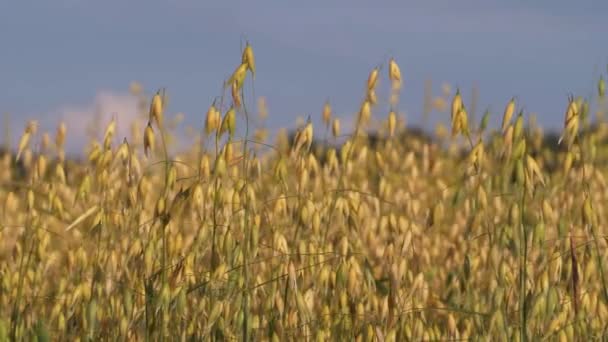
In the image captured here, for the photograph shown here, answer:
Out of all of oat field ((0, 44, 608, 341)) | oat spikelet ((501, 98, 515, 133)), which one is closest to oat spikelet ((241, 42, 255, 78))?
oat field ((0, 44, 608, 341))

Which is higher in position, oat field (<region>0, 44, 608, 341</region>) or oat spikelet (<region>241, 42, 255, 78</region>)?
oat spikelet (<region>241, 42, 255, 78</region>)

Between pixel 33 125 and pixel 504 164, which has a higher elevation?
pixel 33 125

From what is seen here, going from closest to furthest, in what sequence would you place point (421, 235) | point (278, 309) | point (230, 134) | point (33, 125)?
1. point (230, 134)
2. point (278, 309)
3. point (33, 125)
4. point (421, 235)

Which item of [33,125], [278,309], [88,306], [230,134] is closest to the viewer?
[230,134]

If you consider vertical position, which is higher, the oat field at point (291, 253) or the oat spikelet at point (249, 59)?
the oat spikelet at point (249, 59)

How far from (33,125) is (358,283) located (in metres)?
1.21

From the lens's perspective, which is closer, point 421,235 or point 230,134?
point 230,134

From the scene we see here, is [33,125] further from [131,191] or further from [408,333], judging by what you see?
[408,333]

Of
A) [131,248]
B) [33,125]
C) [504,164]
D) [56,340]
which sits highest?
[33,125]

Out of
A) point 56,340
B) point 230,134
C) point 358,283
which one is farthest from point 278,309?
point 56,340

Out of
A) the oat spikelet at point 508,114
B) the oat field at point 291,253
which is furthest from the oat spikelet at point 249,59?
the oat spikelet at point 508,114

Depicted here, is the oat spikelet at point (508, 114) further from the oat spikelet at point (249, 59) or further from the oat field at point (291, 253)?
the oat spikelet at point (249, 59)

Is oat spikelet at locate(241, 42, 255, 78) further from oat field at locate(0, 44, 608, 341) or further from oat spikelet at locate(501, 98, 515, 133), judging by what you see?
oat spikelet at locate(501, 98, 515, 133)

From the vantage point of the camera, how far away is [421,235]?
3936mm
